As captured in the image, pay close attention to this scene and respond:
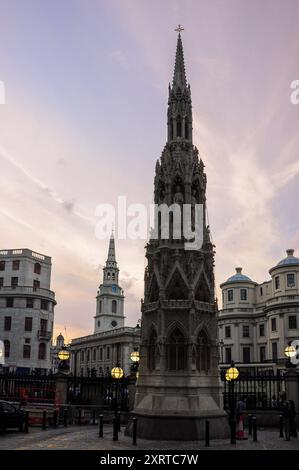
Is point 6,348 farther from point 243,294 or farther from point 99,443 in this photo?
point 99,443

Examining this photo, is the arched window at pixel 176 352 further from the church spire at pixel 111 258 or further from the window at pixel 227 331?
the church spire at pixel 111 258

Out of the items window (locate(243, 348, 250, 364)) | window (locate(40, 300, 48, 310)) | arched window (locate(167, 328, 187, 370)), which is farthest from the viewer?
window (locate(243, 348, 250, 364))

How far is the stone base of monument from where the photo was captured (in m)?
21.0

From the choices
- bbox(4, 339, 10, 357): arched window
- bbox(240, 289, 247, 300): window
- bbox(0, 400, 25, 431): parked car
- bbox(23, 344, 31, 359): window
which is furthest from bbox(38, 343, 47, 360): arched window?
bbox(0, 400, 25, 431): parked car

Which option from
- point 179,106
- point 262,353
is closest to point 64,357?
point 179,106

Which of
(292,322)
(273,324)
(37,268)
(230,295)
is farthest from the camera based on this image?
(230,295)

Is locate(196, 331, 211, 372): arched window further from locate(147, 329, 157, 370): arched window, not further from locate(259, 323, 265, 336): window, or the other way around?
locate(259, 323, 265, 336): window

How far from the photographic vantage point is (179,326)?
904 inches

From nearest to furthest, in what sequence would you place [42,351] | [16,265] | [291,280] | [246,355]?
[291,280] → [42,351] → [16,265] → [246,355]

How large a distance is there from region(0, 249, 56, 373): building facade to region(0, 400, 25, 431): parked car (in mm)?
39569

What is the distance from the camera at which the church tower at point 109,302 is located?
118 m

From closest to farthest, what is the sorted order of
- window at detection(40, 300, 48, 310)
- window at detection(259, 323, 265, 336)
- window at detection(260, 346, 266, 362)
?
window at detection(260, 346, 266, 362), window at detection(40, 300, 48, 310), window at detection(259, 323, 265, 336)

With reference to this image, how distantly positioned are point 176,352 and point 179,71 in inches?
588

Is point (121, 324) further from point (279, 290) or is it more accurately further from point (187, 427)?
point (187, 427)
